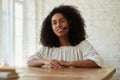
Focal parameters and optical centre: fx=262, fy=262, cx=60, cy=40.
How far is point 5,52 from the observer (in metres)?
3.45

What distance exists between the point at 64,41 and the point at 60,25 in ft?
0.52

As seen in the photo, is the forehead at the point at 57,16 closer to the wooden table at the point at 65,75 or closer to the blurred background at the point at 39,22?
the wooden table at the point at 65,75

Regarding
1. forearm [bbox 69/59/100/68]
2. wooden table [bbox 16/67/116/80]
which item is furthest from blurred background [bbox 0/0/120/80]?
wooden table [bbox 16/67/116/80]

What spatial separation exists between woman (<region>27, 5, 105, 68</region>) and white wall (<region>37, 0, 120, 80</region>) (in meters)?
1.28

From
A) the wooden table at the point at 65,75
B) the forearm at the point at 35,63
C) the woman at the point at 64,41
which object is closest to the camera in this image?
the wooden table at the point at 65,75

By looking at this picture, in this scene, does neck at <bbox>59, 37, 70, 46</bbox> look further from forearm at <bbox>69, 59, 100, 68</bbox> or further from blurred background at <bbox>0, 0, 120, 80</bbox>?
blurred background at <bbox>0, 0, 120, 80</bbox>

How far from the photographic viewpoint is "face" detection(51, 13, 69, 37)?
2.40 m

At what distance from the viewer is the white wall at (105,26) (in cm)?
377

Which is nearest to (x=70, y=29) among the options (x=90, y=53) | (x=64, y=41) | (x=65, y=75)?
(x=64, y=41)

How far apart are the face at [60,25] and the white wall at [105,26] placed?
144 centimetres

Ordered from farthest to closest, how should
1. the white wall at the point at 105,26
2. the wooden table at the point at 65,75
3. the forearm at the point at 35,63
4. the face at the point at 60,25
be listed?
the white wall at the point at 105,26 < the face at the point at 60,25 < the forearm at the point at 35,63 < the wooden table at the point at 65,75

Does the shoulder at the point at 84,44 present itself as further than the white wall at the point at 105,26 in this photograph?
No

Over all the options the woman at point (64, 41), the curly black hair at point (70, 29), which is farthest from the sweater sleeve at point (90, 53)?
the curly black hair at point (70, 29)

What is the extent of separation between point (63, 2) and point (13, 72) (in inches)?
114
